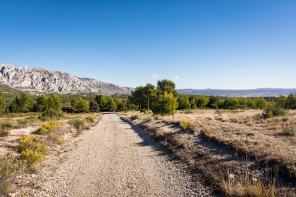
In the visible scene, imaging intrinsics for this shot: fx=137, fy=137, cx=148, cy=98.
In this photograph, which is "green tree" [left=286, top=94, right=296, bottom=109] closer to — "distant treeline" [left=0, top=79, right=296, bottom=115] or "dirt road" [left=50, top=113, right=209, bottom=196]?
"distant treeline" [left=0, top=79, right=296, bottom=115]

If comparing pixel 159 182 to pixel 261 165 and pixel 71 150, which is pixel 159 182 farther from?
pixel 71 150

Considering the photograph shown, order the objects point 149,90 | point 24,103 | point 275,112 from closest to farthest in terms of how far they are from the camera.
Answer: point 275,112 < point 149,90 < point 24,103

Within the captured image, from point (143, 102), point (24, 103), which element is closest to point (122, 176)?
point (143, 102)

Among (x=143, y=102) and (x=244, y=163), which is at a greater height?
(x=244, y=163)

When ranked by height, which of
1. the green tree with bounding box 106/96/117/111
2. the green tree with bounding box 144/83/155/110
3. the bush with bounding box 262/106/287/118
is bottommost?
the green tree with bounding box 106/96/117/111

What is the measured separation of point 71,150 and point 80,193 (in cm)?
647

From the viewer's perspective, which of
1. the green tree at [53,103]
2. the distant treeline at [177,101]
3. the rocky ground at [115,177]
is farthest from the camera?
the green tree at [53,103]

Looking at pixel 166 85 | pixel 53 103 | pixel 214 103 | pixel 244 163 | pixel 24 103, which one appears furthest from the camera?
pixel 214 103

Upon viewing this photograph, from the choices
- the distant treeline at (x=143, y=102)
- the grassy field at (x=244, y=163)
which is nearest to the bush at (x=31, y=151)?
the grassy field at (x=244, y=163)

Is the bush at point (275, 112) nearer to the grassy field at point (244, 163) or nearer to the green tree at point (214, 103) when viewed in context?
the grassy field at point (244, 163)

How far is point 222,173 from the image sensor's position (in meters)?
5.89

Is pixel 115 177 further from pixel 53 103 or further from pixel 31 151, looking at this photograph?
pixel 53 103

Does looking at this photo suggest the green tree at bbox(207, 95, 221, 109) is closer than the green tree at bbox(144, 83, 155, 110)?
No

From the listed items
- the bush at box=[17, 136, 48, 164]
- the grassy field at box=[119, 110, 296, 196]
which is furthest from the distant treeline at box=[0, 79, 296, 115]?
the bush at box=[17, 136, 48, 164]
